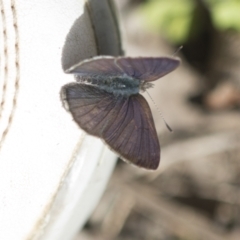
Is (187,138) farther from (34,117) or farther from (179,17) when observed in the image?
(34,117)

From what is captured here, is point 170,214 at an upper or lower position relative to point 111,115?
lower

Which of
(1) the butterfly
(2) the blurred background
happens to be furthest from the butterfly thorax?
(2) the blurred background

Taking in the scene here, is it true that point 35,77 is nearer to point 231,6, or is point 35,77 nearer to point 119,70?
point 119,70

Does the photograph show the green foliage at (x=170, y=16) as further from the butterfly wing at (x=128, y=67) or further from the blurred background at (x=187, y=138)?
the butterfly wing at (x=128, y=67)

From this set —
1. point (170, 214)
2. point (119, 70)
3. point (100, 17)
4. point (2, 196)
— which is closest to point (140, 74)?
point (119, 70)

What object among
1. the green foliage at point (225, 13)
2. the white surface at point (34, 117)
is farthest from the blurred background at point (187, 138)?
the white surface at point (34, 117)

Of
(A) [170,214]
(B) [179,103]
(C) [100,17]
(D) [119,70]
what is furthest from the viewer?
(B) [179,103]

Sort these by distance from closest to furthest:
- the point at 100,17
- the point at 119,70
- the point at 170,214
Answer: the point at 119,70, the point at 100,17, the point at 170,214
